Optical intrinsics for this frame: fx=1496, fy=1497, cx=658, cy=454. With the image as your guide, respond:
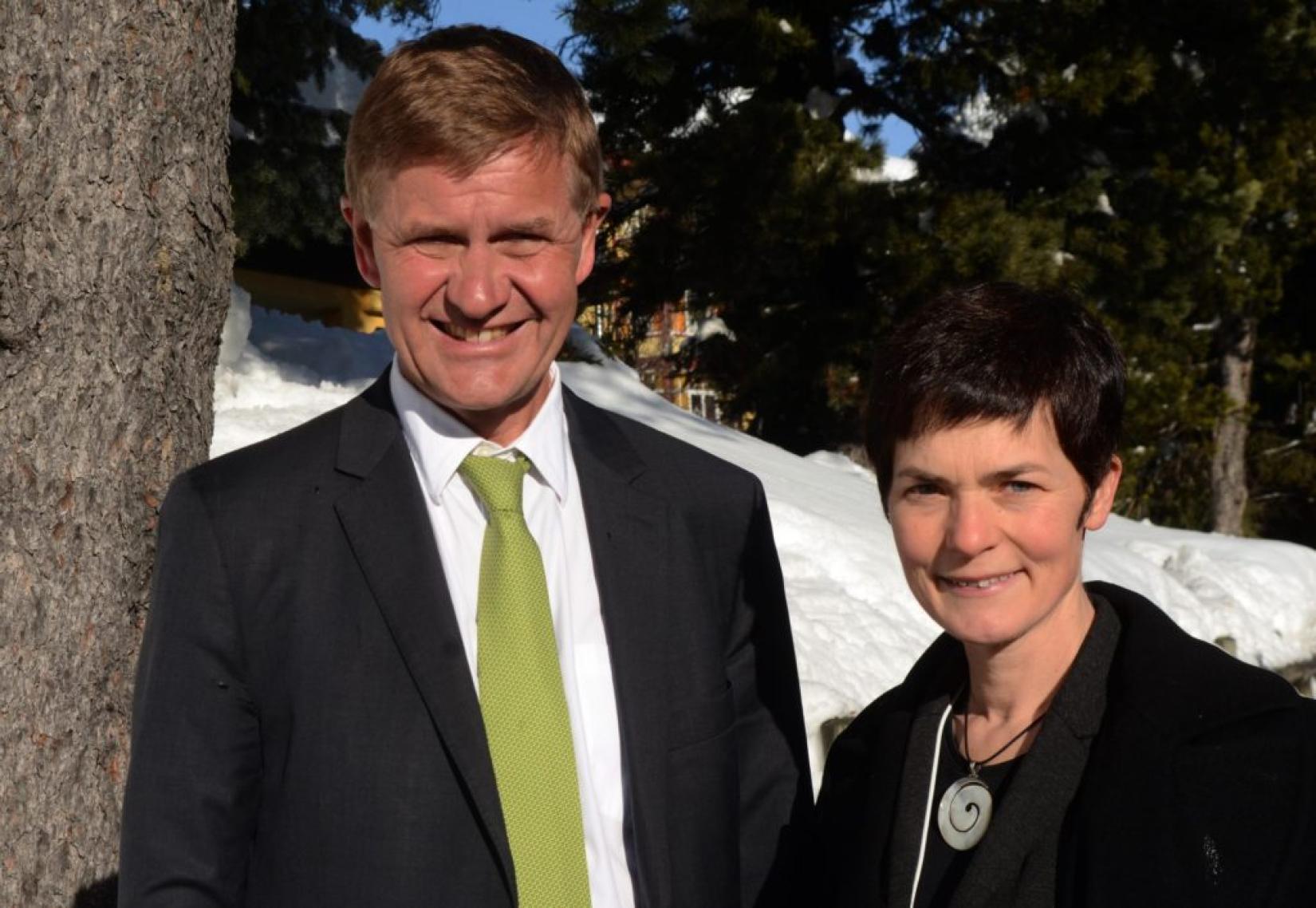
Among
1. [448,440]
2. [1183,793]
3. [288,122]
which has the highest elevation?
[288,122]

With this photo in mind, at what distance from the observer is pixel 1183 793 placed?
5.73 feet

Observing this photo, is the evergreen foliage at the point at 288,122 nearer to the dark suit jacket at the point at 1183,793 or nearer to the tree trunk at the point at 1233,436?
the dark suit jacket at the point at 1183,793

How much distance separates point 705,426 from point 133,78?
4.57 meters

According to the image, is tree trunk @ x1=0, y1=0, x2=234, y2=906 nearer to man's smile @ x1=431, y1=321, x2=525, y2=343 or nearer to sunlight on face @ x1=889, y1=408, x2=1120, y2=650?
man's smile @ x1=431, y1=321, x2=525, y2=343

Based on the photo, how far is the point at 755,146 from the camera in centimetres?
968

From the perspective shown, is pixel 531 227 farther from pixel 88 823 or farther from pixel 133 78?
pixel 88 823

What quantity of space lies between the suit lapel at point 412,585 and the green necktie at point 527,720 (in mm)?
28

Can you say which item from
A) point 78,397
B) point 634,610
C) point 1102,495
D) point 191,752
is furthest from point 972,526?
point 78,397

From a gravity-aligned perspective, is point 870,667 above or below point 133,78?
below

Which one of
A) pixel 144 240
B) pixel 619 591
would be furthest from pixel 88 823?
pixel 619 591

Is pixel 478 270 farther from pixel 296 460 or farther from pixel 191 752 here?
pixel 191 752

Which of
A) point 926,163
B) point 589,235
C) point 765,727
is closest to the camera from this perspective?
point 589,235

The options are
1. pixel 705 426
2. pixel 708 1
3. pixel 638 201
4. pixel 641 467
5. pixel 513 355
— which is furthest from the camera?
pixel 638 201

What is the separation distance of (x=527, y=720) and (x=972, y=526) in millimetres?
614
